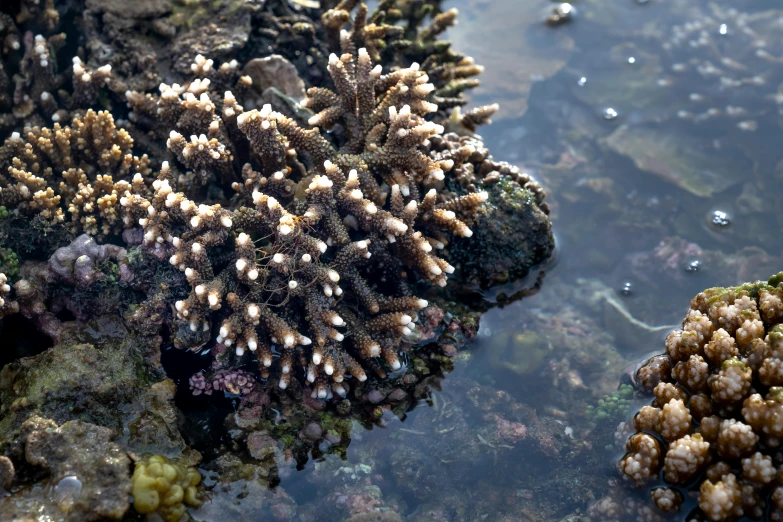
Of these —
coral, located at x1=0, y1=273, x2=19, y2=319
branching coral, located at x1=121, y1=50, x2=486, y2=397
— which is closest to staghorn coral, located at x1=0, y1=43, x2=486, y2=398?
branching coral, located at x1=121, y1=50, x2=486, y2=397

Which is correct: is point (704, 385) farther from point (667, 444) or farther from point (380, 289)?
point (380, 289)

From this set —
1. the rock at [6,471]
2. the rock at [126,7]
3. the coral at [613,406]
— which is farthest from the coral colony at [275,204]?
the coral at [613,406]

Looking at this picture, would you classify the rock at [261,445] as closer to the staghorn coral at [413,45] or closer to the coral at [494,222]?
the coral at [494,222]

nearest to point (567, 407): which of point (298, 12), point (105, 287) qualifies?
point (105, 287)

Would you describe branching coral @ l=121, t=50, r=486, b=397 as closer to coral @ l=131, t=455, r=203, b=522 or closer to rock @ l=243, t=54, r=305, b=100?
rock @ l=243, t=54, r=305, b=100

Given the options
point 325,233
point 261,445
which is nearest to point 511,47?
point 325,233

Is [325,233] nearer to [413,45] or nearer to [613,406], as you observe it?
[613,406]
